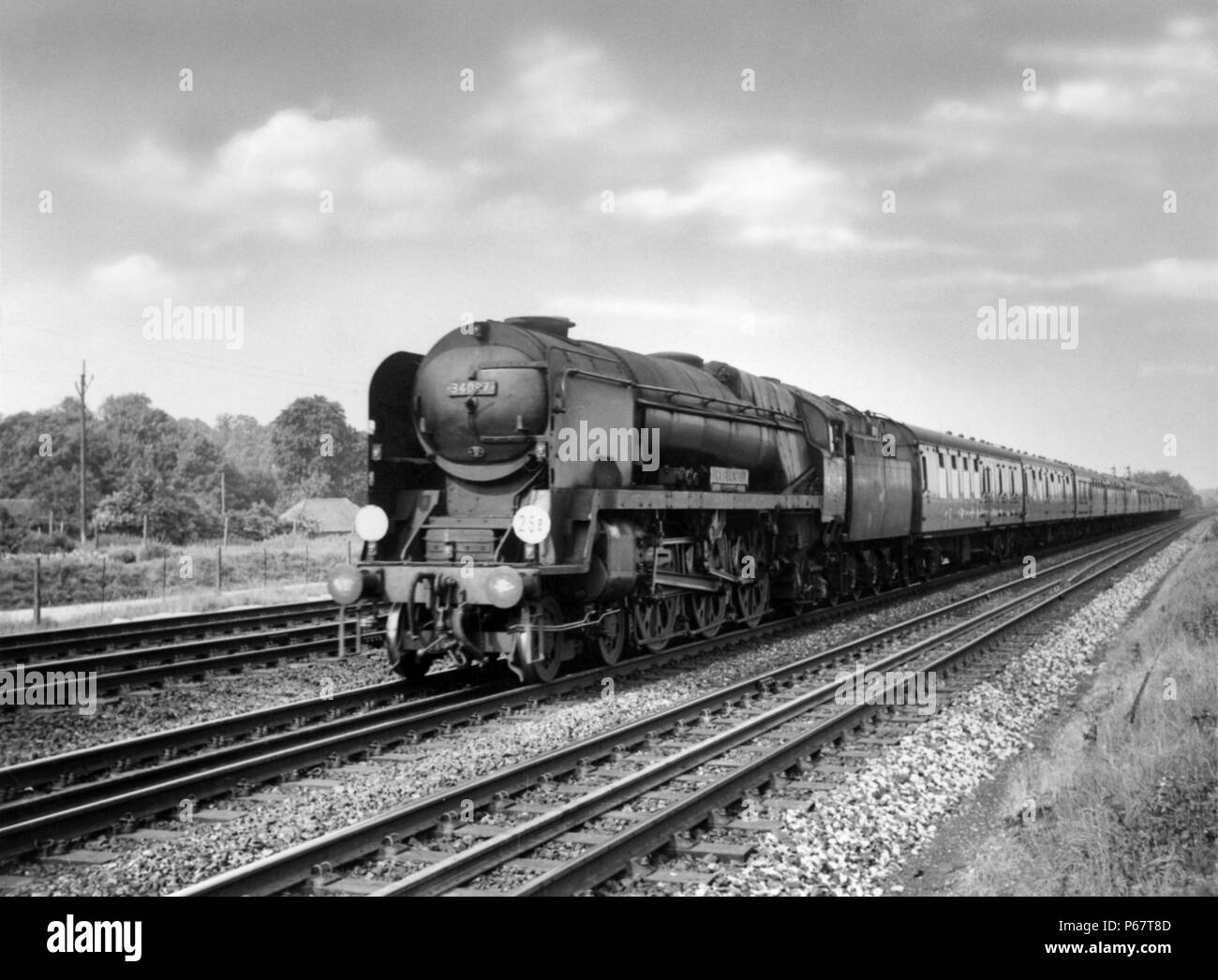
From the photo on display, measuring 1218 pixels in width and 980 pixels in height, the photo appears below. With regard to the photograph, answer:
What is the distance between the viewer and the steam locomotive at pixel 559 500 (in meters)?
9.29

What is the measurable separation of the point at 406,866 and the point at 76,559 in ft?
76.4

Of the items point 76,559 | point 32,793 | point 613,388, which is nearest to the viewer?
point 32,793

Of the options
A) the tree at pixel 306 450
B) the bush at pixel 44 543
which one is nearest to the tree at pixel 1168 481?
the tree at pixel 306 450

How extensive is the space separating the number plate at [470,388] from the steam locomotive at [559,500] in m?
0.02

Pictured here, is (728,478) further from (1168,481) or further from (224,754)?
(1168,481)

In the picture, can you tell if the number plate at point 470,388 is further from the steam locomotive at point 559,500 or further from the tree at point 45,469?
the tree at point 45,469

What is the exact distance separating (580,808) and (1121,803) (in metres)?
3.12

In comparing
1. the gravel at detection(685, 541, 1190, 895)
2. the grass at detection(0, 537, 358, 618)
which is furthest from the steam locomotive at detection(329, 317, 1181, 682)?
the grass at detection(0, 537, 358, 618)

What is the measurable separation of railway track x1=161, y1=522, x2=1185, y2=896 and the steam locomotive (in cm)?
137

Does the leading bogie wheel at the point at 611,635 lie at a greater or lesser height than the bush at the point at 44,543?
lesser

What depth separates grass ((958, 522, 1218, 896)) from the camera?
468cm

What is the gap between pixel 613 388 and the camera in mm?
10336
